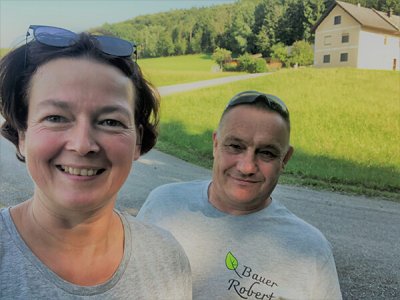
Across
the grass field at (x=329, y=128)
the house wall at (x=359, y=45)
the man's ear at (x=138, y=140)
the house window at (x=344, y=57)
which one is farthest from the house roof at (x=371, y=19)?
the man's ear at (x=138, y=140)

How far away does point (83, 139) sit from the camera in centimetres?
114

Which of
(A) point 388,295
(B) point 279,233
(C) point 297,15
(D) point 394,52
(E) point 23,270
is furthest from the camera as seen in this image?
(C) point 297,15

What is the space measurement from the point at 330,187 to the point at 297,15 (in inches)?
2908

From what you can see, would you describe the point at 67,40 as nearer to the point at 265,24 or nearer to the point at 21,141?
the point at 21,141

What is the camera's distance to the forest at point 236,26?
70.1 m

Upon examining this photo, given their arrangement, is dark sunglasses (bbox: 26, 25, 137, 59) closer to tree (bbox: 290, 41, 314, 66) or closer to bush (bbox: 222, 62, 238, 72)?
bush (bbox: 222, 62, 238, 72)

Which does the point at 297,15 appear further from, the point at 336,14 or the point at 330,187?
the point at 330,187

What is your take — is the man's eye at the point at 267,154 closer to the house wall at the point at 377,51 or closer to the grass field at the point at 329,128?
the grass field at the point at 329,128

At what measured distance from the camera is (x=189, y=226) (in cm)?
197

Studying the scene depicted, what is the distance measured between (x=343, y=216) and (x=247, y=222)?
5530 millimetres

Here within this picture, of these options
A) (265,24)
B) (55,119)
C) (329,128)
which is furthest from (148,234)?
(265,24)

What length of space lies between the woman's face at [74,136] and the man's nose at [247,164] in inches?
35.2

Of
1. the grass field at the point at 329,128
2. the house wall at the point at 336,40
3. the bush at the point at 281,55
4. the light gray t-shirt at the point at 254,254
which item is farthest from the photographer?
the bush at the point at 281,55

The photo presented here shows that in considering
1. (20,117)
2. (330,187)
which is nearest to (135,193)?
(330,187)
